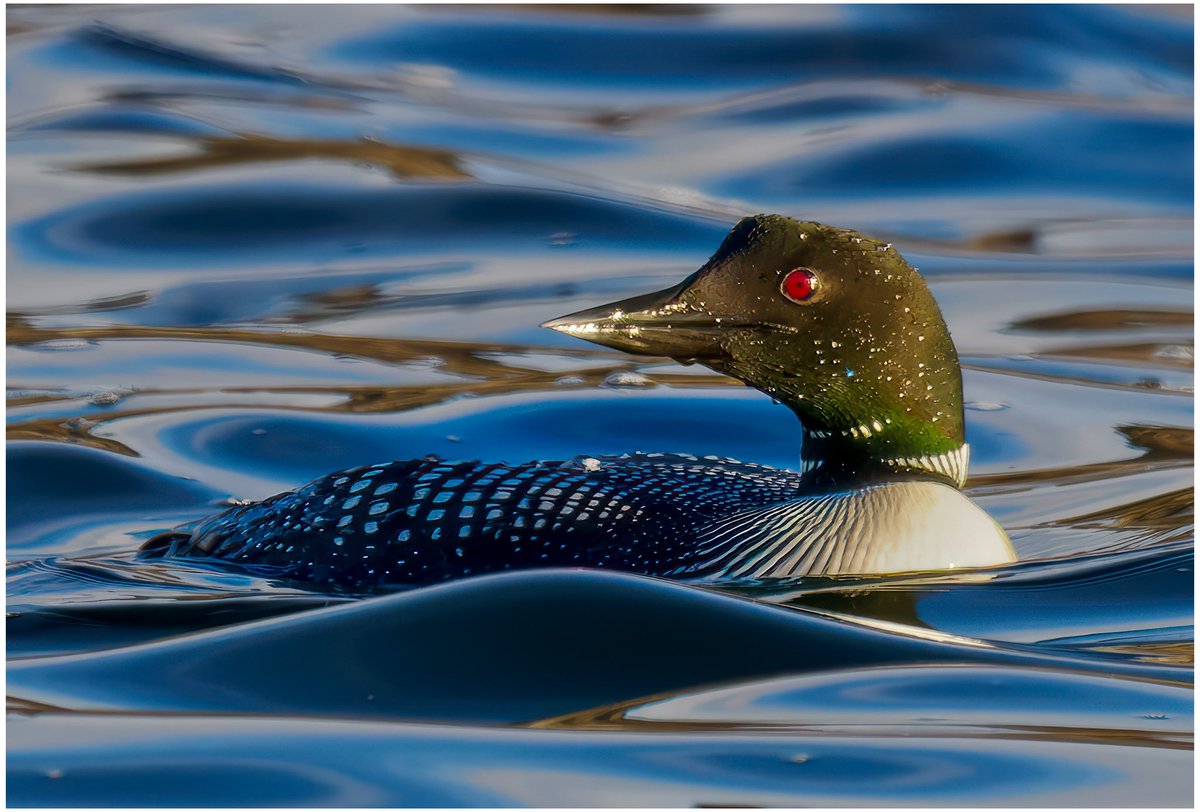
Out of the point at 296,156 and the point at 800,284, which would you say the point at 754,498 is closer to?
the point at 800,284

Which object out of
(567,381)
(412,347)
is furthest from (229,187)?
(567,381)

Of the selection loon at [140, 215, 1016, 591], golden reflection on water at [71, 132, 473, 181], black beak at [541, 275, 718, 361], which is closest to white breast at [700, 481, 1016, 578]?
loon at [140, 215, 1016, 591]

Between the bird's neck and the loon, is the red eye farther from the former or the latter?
the bird's neck

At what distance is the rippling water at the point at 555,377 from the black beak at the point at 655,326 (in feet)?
1.73

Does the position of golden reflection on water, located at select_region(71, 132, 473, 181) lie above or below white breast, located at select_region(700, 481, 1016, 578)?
above

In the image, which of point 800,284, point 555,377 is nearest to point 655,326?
point 800,284

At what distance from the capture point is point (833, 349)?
12.0ft

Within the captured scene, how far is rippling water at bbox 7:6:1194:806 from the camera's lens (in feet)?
8.83

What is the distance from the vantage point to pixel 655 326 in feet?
12.0

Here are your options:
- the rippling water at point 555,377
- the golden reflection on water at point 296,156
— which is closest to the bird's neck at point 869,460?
the rippling water at point 555,377

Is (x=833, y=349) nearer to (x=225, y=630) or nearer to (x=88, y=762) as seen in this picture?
(x=225, y=630)

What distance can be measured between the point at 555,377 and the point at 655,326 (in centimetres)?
216

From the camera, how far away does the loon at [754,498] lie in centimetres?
356

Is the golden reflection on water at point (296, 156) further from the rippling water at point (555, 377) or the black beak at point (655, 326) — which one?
the black beak at point (655, 326)
